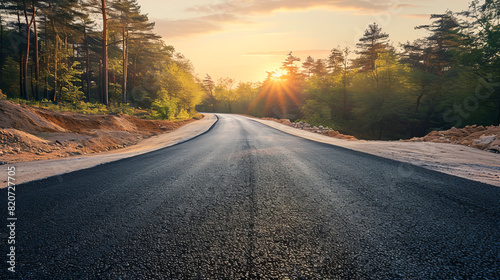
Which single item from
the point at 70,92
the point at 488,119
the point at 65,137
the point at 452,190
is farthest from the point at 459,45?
the point at 70,92

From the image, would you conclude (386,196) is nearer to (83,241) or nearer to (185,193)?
(185,193)

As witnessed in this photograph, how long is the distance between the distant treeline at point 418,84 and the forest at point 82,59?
1091 inches

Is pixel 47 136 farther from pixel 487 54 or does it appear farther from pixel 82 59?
pixel 82 59

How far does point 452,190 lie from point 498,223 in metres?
0.96

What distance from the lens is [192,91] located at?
36844 mm

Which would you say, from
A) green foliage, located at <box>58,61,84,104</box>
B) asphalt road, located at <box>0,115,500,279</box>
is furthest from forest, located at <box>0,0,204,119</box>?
asphalt road, located at <box>0,115,500,279</box>

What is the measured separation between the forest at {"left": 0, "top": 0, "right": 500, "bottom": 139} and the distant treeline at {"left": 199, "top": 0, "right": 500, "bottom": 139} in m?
0.13

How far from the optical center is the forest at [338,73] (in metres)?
23.8

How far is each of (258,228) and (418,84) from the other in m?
38.9

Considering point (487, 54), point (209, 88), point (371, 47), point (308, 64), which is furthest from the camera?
point (209, 88)

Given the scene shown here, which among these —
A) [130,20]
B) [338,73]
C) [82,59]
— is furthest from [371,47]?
[82,59]

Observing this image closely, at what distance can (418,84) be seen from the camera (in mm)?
30203

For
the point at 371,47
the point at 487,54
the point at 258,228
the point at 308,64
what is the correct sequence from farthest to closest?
the point at 308,64 → the point at 371,47 → the point at 487,54 → the point at 258,228

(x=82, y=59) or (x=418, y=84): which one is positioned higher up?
(x=82, y=59)
